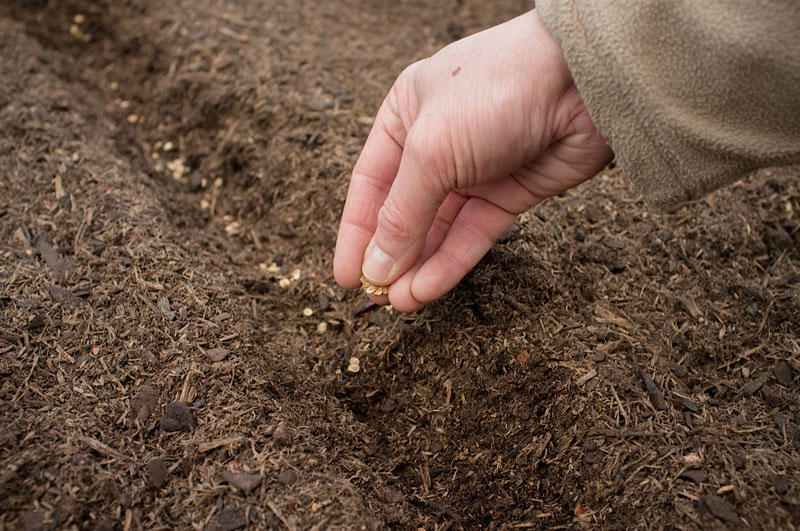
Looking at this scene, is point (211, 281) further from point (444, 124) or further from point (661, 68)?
point (661, 68)

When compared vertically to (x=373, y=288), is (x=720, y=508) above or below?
below

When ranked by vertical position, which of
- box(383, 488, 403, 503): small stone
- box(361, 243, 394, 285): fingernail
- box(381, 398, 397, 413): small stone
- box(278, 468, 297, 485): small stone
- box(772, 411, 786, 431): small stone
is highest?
box(361, 243, 394, 285): fingernail

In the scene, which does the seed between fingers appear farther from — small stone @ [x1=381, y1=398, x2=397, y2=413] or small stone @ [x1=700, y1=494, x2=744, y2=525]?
small stone @ [x1=700, y1=494, x2=744, y2=525]

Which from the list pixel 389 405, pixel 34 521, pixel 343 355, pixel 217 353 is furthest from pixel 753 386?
pixel 34 521

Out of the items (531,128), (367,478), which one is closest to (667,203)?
(531,128)

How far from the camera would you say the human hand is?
175 cm

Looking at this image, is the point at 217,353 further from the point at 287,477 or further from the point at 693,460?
the point at 693,460

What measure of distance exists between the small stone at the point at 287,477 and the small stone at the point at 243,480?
0.06m

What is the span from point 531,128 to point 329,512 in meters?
1.28

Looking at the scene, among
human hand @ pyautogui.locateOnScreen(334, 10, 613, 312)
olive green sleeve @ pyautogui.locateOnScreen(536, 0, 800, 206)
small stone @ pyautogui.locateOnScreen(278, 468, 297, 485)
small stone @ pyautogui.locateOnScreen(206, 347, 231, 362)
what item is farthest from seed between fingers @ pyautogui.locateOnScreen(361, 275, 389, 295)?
olive green sleeve @ pyautogui.locateOnScreen(536, 0, 800, 206)

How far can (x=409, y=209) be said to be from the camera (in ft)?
6.11

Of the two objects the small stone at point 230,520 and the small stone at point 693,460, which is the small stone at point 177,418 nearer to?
the small stone at point 230,520

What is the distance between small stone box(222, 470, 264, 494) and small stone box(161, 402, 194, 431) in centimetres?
23

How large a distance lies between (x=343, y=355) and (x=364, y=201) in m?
0.63
